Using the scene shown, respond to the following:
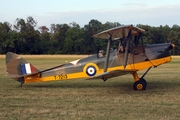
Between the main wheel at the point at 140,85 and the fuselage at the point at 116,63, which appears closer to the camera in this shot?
the main wheel at the point at 140,85

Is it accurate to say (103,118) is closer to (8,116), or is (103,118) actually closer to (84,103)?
(84,103)

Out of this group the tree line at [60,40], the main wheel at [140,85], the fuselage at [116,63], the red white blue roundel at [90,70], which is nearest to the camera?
the main wheel at [140,85]

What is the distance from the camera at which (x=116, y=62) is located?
10977 millimetres

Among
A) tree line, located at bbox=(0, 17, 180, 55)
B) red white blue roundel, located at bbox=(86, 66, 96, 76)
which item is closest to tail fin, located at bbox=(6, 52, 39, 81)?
red white blue roundel, located at bbox=(86, 66, 96, 76)

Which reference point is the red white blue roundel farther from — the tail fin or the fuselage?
the tail fin

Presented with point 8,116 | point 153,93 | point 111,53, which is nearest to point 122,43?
point 111,53

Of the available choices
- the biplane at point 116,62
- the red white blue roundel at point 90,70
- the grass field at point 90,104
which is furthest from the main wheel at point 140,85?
the red white blue roundel at point 90,70

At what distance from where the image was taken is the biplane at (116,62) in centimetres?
1047

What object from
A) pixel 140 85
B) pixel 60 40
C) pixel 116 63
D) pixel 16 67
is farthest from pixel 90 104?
pixel 60 40

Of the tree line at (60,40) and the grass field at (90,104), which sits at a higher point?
the tree line at (60,40)

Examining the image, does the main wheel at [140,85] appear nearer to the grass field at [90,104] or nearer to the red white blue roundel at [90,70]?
the grass field at [90,104]

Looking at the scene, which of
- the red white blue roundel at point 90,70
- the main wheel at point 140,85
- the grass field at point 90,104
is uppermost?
the red white blue roundel at point 90,70

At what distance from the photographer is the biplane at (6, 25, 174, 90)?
1047cm

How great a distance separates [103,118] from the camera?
6305 millimetres
